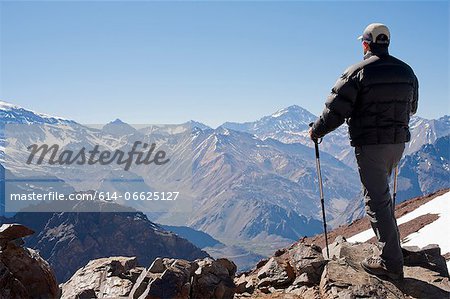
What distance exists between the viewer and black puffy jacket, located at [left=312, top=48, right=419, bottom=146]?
9.29m

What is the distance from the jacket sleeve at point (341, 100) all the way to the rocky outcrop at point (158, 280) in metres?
4.39

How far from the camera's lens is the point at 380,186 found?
9.66 m

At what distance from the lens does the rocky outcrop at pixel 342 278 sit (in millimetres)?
9727

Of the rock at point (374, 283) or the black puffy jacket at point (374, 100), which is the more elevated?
the black puffy jacket at point (374, 100)

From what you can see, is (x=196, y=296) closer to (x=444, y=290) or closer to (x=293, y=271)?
(x=293, y=271)

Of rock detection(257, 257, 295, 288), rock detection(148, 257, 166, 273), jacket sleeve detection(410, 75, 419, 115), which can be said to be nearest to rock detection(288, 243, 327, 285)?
rock detection(257, 257, 295, 288)

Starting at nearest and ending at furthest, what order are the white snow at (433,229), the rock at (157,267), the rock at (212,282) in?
the rock at (212,282)
the rock at (157,267)
the white snow at (433,229)

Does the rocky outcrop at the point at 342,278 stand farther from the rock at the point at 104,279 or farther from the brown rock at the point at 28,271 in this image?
the brown rock at the point at 28,271

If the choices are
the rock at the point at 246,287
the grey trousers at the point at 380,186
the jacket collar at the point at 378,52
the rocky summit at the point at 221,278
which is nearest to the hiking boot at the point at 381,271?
the rocky summit at the point at 221,278

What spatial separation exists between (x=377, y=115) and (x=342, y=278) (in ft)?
12.4

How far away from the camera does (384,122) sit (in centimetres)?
947

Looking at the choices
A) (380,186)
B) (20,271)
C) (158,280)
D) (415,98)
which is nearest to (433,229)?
(415,98)

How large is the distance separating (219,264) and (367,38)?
6430 mm

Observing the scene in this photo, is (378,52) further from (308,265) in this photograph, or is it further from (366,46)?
(308,265)
